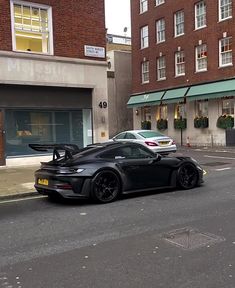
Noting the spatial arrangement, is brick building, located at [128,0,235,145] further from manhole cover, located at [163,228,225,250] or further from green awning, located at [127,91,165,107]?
manhole cover, located at [163,228,225,250]

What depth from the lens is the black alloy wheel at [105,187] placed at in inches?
337

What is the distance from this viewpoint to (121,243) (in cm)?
568

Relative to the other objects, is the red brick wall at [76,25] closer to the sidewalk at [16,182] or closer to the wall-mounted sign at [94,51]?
the wall-mounted sign at [94,51]

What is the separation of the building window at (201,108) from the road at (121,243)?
19.9 m

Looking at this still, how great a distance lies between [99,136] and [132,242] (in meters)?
11.9

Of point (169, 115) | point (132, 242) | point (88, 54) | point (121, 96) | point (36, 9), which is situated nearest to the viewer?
point (132, 242)

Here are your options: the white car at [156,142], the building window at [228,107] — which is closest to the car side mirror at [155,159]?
the white car at [156,142]

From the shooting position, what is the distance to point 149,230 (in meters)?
6.30

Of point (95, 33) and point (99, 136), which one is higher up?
point (95, 33)

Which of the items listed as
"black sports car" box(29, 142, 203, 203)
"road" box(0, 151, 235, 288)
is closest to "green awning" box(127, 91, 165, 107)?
"black sports car" box(29, 142, 203, 203)

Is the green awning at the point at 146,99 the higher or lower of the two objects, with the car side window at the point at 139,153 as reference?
higher

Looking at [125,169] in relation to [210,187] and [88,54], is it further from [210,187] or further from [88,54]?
[88,54]

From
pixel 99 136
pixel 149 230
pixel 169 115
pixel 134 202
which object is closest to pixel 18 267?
pixel 149 230

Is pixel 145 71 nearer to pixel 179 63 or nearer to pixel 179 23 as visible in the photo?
pixel 179 63
